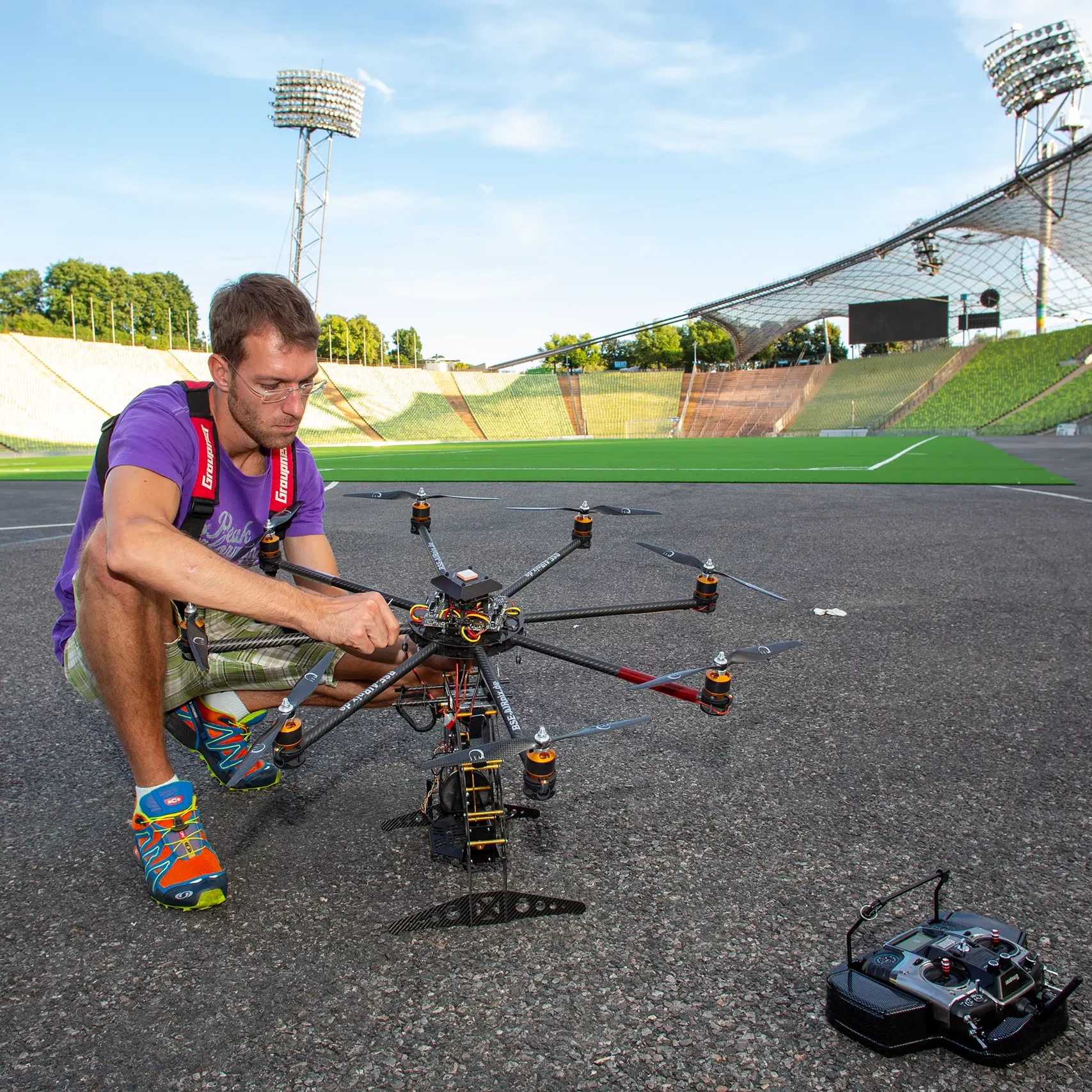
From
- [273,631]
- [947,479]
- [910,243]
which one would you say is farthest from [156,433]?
[910,243]

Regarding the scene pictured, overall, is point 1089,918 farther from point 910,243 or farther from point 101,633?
point 910,243

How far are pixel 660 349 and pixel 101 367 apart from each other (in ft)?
255

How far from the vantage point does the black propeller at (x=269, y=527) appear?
10.9ft

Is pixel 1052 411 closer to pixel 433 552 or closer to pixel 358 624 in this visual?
pixel 433 552

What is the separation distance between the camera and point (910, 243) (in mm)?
55406

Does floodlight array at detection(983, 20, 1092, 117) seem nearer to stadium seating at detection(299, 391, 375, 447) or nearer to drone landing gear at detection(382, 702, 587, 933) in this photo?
stadium seating at detection(299, 391, 375, 447)

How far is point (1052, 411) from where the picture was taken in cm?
5325

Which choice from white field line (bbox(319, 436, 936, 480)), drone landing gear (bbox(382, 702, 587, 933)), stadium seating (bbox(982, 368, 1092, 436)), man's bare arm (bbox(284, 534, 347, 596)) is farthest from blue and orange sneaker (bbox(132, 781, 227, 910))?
stadium seating (bbox(982, 368, 1092, 436))

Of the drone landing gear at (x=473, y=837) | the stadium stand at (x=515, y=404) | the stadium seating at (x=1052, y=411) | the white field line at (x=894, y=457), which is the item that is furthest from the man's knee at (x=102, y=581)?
the stadium stand at (x=515, y=404)

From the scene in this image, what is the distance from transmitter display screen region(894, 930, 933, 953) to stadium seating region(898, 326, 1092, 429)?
209 ft

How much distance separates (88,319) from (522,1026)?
343 feet

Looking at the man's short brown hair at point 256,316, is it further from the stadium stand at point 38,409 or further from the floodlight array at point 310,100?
the floodlight array at point 310,100

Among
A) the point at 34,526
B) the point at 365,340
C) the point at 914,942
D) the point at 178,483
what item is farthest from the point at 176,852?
the point at 365,340

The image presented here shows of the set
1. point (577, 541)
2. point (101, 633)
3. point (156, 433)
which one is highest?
point (156, 433)
